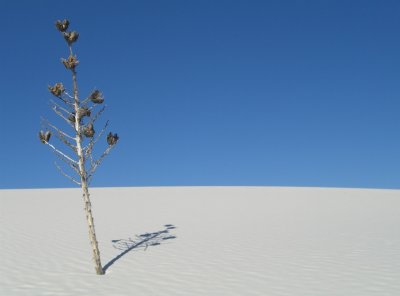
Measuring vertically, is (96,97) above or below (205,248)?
above

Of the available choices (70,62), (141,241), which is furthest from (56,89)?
(141,241)

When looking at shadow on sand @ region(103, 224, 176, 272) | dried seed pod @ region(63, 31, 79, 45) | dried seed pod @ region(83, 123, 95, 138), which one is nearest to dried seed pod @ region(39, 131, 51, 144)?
dried seed pod @ region(83, 123, 95, 138)

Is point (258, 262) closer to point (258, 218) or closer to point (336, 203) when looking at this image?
point (258, 218)

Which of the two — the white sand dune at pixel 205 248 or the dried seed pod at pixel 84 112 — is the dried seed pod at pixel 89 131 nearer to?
the dried seed pod at pixel 84 112

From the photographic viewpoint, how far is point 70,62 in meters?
9.61

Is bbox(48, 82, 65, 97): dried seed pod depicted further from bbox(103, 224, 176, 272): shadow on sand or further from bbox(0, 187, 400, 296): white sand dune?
bbox(103, 224, 176, 272): shadow on sand

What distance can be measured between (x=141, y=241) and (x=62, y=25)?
24.2 ft

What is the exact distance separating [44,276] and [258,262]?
17.0 feet

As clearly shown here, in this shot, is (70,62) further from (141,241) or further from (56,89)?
(141,241)

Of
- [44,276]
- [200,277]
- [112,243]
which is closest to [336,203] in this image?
[112,243]

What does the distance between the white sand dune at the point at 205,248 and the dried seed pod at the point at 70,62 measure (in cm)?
492

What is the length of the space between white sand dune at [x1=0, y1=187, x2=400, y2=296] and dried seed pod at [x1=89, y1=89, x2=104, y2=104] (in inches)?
164

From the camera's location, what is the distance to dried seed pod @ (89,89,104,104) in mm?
9977

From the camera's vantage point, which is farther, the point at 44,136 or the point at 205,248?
the point at 205,248
